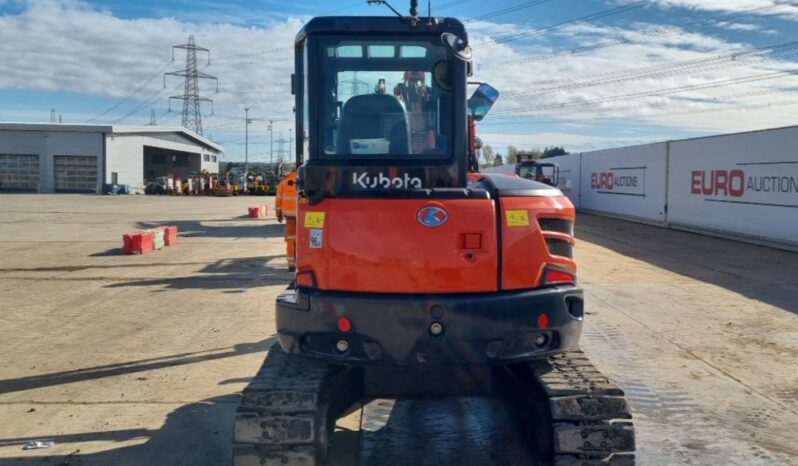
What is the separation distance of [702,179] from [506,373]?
68.1ft

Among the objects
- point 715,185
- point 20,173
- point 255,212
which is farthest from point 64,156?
point 715,185

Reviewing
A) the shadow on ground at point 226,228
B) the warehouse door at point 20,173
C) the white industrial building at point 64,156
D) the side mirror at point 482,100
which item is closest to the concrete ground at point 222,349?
the side mirror at point 482,100

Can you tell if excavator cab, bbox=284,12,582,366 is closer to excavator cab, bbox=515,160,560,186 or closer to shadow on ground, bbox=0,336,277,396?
shadow on ground, bbox=0,336,277,396

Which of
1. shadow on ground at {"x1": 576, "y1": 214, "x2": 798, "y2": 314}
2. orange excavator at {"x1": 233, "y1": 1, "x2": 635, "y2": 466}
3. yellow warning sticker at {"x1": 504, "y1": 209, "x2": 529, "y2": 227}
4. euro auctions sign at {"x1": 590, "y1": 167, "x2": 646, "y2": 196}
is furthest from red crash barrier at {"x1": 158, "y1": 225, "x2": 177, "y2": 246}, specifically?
euro auctions sign at {"x1": 590, "y1": 167, "x2": 646, "y2": 196}

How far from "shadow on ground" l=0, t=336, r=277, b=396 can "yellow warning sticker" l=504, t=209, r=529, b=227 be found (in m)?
4.69

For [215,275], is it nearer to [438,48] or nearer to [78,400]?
[78,400]

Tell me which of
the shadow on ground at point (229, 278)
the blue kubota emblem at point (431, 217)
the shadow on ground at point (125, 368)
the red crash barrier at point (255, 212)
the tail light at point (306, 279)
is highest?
the blue kubota emblem at point (431, 217)

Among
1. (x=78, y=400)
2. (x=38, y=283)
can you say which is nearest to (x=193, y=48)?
(x=38, y=283)

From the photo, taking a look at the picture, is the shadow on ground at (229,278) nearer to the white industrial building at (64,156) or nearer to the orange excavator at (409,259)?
the orange excavator at (409,259)

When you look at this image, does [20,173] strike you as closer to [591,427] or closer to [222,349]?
[222,349]

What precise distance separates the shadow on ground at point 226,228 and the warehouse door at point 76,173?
37812 mm

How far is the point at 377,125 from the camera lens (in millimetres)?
4961

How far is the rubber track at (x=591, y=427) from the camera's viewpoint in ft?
14.9

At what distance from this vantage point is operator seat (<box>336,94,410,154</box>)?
16.2ft
